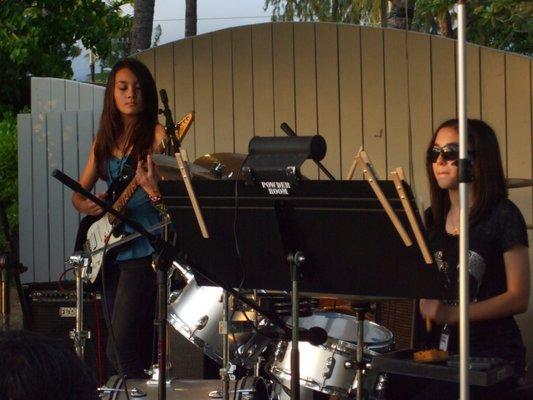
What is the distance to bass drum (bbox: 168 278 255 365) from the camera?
497 centimetres

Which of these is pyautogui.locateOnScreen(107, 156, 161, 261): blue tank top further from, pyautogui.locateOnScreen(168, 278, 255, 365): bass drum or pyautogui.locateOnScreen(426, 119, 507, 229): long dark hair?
pyautogui.locateOnScreen(426, 119, 507, 229): long dark hair

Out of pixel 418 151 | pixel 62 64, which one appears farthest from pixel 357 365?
pixel 62 64

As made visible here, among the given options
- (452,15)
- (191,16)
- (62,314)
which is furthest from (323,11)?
(62,314)

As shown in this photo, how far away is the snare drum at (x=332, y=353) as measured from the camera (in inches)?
181

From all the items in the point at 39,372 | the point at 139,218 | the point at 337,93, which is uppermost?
the point at 337,93

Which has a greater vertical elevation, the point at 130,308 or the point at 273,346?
the point at 130,308

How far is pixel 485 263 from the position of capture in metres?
3.89

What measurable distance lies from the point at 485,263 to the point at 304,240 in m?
0.76

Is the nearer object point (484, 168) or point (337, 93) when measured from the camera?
point (484, 168)

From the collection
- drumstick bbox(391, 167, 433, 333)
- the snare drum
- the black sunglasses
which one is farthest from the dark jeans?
drumstick bbox(391, 167, 433, 333)

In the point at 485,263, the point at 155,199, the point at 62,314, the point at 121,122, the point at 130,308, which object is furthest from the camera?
the point at 62,314

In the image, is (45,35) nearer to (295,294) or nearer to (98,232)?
(98,232)

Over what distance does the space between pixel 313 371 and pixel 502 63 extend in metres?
2.69

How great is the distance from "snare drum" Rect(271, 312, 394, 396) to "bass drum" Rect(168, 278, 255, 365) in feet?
0.98
